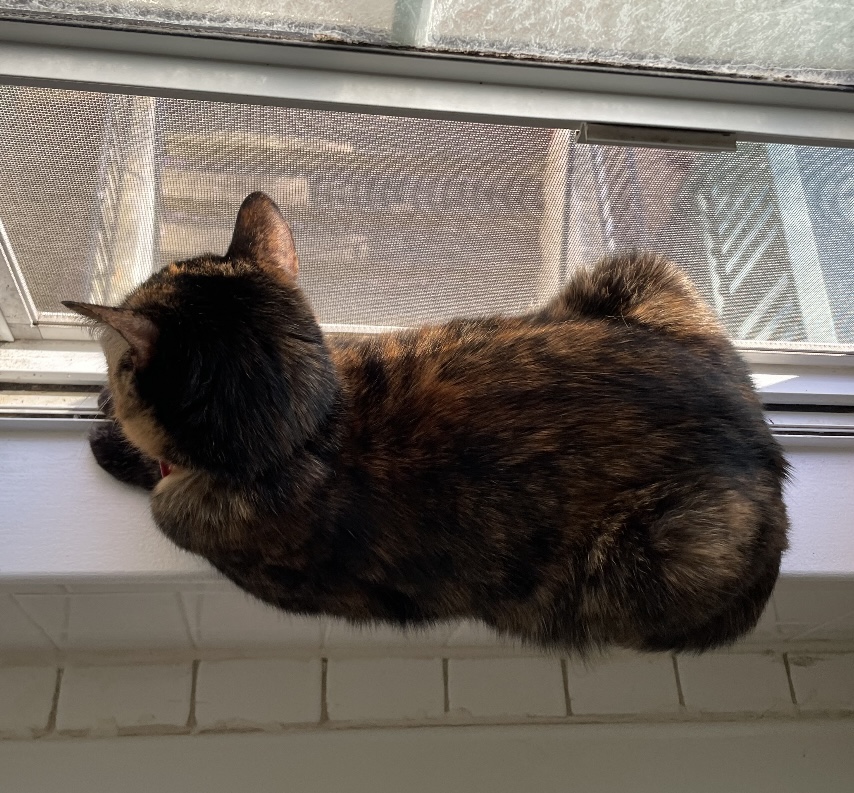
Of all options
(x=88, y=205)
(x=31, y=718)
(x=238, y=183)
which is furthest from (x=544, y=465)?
(x=31, y=718)

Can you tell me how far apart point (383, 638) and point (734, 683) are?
54cm

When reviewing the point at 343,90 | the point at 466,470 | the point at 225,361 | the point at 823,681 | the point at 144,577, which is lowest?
the point at 823,681

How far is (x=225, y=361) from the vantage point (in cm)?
75

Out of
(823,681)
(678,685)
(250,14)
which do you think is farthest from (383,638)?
(250,14)

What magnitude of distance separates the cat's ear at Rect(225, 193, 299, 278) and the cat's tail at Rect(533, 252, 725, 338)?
0.33 meters

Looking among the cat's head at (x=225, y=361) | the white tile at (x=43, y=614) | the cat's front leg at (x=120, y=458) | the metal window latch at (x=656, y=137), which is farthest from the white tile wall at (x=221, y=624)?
the metal window latch at (x=656, y=137)

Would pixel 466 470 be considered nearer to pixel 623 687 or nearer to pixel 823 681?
pixel 623 687

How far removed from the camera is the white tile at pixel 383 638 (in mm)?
1051

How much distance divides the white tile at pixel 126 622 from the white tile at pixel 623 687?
22.0 inches

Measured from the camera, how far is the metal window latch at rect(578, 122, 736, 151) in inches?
34.3

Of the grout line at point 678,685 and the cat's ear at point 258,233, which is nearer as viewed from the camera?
the cat's ear at point 258,233

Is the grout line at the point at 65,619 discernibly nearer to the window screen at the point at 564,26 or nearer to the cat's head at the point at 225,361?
the cat's head at the point at 225,361

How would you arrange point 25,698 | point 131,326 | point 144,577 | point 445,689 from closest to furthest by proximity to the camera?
point 131,326
point 144,577
point 25,698
point 445,689

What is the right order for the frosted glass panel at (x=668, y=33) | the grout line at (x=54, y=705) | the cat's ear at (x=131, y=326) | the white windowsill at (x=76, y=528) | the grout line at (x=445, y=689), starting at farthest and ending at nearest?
the grout line at (x=445, y=689) < the grout line at (x=54, y=705) < the white windowsill at (x=76, y=528) < the frosted glass panel at (x=668, y=33) < the cat's ear at (x=131, y=326)
